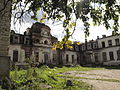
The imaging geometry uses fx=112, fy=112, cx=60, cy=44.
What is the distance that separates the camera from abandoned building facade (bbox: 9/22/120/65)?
21.9 m

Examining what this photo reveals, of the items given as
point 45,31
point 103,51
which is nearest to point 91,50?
point 103,51

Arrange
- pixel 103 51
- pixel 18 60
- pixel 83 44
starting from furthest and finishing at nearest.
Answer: pixel 83 44 < pixel 103 51 < pixel 18 60

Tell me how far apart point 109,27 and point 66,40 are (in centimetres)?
108

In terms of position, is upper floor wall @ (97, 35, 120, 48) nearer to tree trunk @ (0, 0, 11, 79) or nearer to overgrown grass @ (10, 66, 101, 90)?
overgrown grass @ (10, 66, 101, 90)

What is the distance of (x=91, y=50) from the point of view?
32.6 m

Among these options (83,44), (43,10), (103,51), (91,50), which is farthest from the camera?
(83,44)

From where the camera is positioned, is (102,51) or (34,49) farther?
(102,51)

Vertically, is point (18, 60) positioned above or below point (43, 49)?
below

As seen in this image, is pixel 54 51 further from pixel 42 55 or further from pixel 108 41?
pixel 108 41

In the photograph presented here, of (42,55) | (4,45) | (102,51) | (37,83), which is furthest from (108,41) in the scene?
(4,45)

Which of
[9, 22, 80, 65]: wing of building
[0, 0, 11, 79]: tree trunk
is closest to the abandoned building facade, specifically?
[9, 22, 80, 65]: wing of building

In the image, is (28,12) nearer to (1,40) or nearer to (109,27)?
(109,27)

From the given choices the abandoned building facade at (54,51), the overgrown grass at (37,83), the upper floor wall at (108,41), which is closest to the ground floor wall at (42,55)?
the abandoned building facade at (54,51)

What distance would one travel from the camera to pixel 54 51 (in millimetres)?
26797
